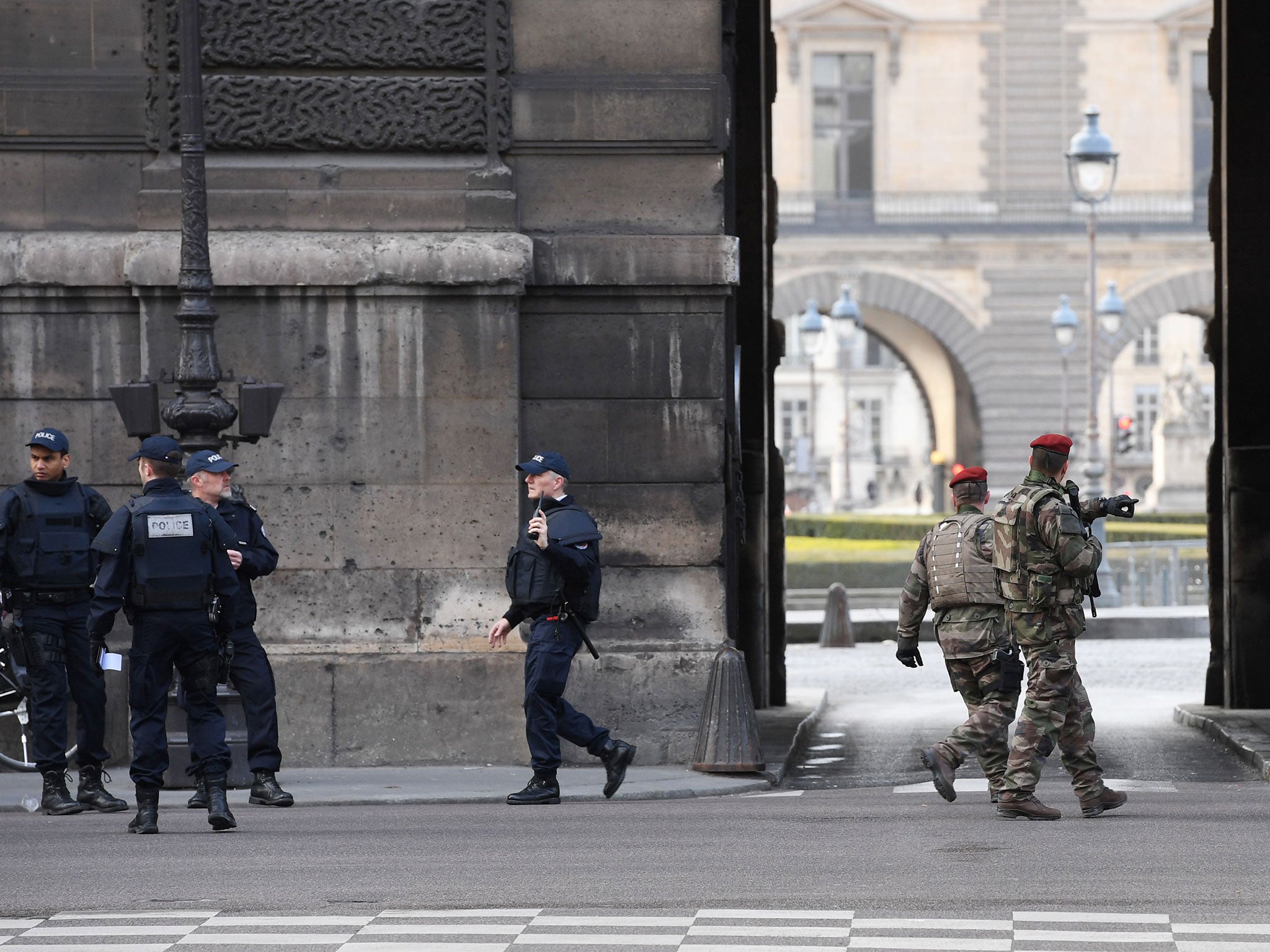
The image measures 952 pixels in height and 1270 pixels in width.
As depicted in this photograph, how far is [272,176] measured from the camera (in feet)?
47.4

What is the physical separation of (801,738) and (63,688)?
248 inches

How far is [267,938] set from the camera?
795 cm

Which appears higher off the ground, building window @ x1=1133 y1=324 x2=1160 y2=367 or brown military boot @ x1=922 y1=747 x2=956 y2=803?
building window @ x1=1133 y1=324 x2=1160 y2=367

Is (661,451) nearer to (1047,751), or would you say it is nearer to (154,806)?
(1047,751)

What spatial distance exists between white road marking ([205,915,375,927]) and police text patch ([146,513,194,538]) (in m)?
3.08

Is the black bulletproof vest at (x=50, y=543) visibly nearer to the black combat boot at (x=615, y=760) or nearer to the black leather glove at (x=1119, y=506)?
the black combat boot at (x=615, y=760)

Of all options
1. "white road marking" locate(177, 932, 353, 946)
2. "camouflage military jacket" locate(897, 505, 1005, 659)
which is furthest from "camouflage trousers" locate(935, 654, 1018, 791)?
"white road marking" locate(177, 932, 353, 946)

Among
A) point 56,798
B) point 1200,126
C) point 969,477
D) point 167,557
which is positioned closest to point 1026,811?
point 969,477

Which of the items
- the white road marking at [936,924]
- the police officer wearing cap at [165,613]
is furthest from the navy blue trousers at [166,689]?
the white road marking at [936,924]

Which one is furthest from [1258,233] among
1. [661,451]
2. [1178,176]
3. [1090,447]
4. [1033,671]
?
[1178,176]

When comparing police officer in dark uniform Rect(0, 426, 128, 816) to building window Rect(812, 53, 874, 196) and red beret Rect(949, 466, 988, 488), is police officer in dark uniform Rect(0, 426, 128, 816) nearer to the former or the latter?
red beret Rect(949, 466, 988, 488)

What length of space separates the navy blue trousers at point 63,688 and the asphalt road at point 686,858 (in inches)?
14.2

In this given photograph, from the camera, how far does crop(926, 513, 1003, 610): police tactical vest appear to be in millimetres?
12375

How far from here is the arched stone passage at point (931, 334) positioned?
2505 inches
